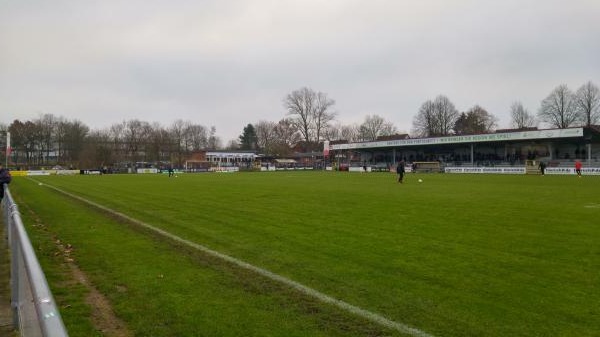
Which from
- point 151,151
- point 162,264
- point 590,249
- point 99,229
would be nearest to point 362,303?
point 162,264

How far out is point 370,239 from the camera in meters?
10.4

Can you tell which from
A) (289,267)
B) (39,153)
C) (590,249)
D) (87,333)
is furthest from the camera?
(39,153)

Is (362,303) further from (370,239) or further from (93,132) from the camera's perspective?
(93,132)

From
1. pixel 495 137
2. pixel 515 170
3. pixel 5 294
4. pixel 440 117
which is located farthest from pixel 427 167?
pixel 5 294

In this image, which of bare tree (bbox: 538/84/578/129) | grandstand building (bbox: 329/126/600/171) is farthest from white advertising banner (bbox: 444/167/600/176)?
bare tree (bbox: 538/84/578/129)

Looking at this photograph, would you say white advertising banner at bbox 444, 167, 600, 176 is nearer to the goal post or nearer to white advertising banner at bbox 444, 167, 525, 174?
white advertising banner at bbox 444, 167, 525, 174

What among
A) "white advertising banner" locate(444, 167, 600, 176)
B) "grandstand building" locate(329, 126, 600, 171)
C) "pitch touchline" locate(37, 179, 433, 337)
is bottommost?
"pitch touchline" locate(37, 179, 433, 337)

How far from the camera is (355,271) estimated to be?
7527mm

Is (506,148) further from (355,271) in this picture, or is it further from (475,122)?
(355,271)

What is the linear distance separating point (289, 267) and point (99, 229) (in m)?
7.23

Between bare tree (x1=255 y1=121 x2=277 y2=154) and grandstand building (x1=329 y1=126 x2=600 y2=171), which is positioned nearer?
grandstand building (x1=329 y1=126 x2=600 y2=171)

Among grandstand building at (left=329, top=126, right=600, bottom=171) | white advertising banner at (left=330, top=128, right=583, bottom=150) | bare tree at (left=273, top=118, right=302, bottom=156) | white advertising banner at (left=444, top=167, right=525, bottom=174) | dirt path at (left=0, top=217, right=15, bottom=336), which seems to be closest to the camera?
dirt path at (left=0, top=217, right=15, bottom=336)

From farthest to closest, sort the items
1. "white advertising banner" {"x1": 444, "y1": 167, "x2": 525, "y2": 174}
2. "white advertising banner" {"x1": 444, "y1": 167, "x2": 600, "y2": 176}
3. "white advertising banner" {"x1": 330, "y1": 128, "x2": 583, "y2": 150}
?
"white advertising banner" {"x1": 330, "y1": 128, "x2": 583, "y2": 150} < "white advertising banner" {"x1": 444, "y1": 167, "x2": 525, "y2": 174} < "white advertising banner" {"x1": 444, "y1": 167, "x2": 600, "y2": 176}

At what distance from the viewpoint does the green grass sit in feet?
17.3
